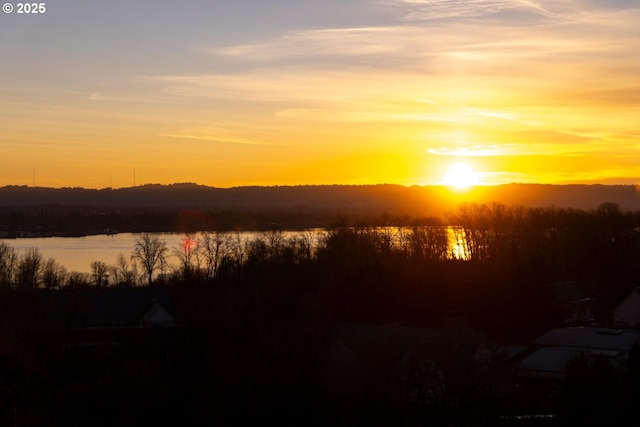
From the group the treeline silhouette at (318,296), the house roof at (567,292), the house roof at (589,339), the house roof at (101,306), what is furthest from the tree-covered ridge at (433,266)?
the house roof at (101,306)

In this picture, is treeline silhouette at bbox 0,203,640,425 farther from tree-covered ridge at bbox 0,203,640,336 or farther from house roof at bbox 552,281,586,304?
house roof at bbox 552,281,586,304

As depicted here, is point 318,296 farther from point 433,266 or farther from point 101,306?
point 433,266

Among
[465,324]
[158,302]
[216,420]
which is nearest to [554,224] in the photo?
[465,324]

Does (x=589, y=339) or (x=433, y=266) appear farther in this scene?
(x=433, y=266)

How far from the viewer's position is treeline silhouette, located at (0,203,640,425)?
1131cm

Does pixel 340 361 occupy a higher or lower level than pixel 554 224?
lower

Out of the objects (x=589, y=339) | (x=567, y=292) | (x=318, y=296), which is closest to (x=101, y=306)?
(x=318, y=296)

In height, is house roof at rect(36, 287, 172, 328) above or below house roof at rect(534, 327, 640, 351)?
above

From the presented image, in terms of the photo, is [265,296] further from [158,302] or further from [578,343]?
[578,343]

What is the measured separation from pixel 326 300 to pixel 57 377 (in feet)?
23.7

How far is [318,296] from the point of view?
18.7 meters

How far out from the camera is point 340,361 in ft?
42.2

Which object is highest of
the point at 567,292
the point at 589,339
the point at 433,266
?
the point at 433,266

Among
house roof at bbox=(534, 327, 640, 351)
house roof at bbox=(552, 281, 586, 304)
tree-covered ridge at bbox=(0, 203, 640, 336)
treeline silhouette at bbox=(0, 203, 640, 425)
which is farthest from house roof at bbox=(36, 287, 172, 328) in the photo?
house roof at bbox=(552, 281, 586, 304)
